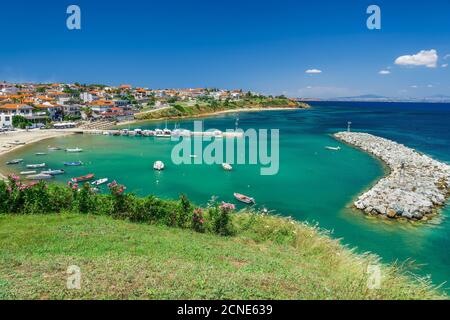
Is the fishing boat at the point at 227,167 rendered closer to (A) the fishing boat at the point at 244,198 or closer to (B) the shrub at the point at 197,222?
(A) the fishing boat at the point at 244,198

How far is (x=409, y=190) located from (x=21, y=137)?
202ft

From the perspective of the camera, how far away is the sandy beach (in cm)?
4816

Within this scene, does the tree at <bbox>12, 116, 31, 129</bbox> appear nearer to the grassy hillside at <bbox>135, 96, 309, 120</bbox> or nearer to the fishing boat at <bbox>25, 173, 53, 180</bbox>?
the grassy hillside at <bbox>135, 96, 309, 120</bbox>

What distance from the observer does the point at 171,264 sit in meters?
9.69

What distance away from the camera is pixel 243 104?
16125 centimetres

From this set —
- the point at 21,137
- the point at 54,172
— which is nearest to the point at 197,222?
the point at 54,172

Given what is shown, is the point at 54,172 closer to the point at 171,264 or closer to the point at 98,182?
the point at 98,182

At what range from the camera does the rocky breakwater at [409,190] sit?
75.7 ft

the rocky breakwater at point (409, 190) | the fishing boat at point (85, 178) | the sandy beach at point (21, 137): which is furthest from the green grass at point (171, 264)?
the sandy beach at point (21, 137)

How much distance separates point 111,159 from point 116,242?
32.7m

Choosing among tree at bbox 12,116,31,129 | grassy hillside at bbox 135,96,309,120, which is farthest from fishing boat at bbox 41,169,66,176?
grassy hillside at bbox 135,96,309,120

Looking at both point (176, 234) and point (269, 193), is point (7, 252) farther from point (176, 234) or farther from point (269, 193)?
point (269, 193)

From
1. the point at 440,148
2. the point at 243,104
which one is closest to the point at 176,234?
the point at 440,148

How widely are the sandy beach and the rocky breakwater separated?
47.7 meters
